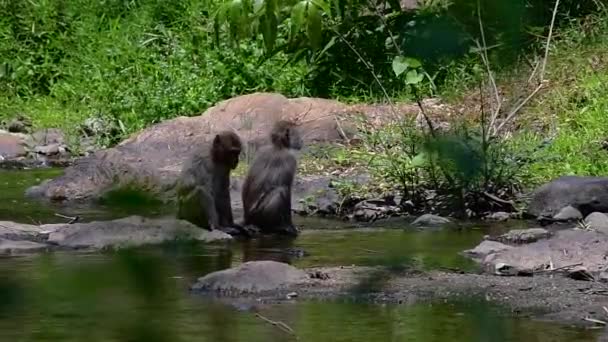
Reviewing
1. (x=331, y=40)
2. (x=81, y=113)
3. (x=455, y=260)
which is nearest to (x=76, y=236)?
(x=455, y=260)

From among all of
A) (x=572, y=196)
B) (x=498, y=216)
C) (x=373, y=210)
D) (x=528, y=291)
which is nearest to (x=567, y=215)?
(x=572, y=196)

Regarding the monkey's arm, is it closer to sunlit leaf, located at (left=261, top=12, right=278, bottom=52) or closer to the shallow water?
the shallow water

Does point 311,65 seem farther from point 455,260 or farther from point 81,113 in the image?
point 455,260

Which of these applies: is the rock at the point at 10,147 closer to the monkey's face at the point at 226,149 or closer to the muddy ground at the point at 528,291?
the monkey's face at the point at 226,149

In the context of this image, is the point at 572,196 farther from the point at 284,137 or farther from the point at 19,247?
the point at 19,247

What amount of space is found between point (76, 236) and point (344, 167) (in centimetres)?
314

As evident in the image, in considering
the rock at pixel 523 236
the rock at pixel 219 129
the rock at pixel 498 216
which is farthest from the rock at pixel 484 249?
the rock at pixel 219 129

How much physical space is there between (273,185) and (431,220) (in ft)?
3.27

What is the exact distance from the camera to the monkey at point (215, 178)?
26.4 ft

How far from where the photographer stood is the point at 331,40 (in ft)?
37.7

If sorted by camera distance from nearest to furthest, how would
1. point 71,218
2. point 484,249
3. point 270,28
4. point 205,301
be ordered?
point 270,28 < point 205,301 < point 484,249 < point 71,218

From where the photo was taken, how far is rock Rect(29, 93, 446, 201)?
10305 millimetres

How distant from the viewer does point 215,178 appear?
822 cm

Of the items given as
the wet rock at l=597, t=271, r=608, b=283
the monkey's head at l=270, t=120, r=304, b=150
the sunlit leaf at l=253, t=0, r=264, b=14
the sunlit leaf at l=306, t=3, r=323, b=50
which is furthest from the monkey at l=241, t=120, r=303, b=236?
the sunlit leaf at l=253, t=0, r=264, b=14
